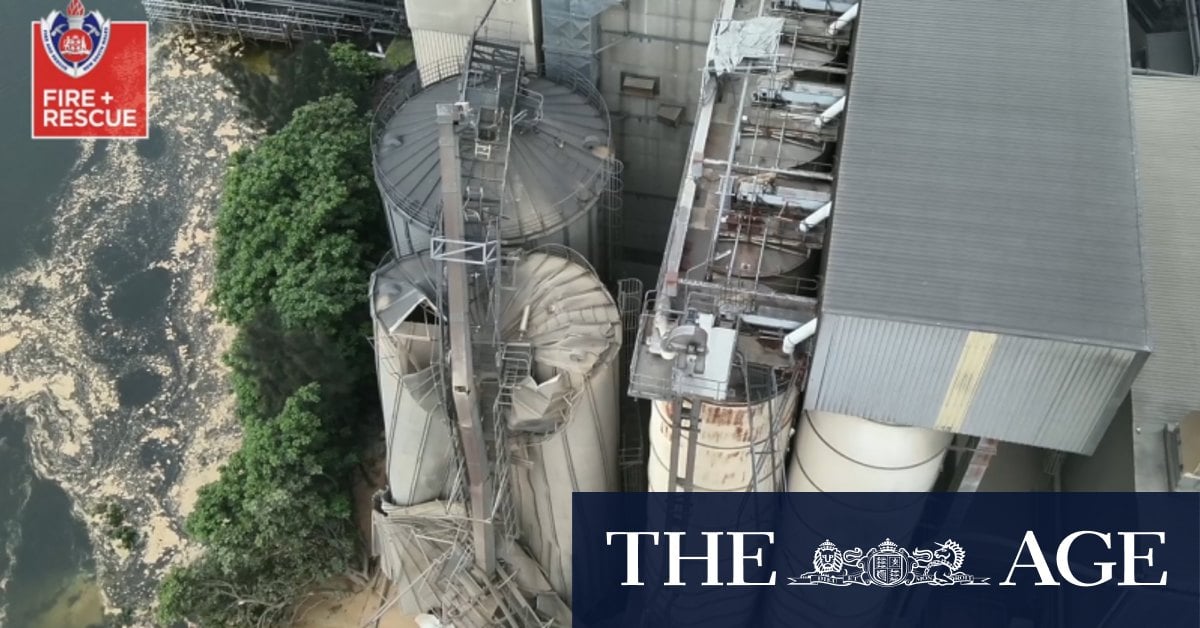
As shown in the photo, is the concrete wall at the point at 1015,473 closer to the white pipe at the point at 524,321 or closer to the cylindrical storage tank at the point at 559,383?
the cylindrical storage tank at the point at 559,383

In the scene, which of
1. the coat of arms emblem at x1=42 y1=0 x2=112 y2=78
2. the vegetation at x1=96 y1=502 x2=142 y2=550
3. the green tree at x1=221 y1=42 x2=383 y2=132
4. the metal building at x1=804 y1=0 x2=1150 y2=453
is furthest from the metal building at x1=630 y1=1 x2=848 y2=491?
the coat of arms emblem at x1=42 y1=0 x2=112 y2=78

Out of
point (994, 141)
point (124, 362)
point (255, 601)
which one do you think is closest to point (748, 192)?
point (994, 141)

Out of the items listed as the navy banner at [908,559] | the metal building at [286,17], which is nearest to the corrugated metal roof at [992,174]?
the navy banner at [908,559]

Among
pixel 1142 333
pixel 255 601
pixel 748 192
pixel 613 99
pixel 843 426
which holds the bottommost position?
pixel 255 601

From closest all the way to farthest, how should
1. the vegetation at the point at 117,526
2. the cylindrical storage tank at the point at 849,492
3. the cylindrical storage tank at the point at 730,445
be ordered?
the cylindrical storage tank at the point at 730,445, the cylindrical storage tank at the point at 849,492, the vegetation at the point at 117,526

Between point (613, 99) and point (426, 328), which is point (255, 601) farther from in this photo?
point (613, 99)

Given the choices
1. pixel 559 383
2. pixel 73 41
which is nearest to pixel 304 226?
pixel 559 383
